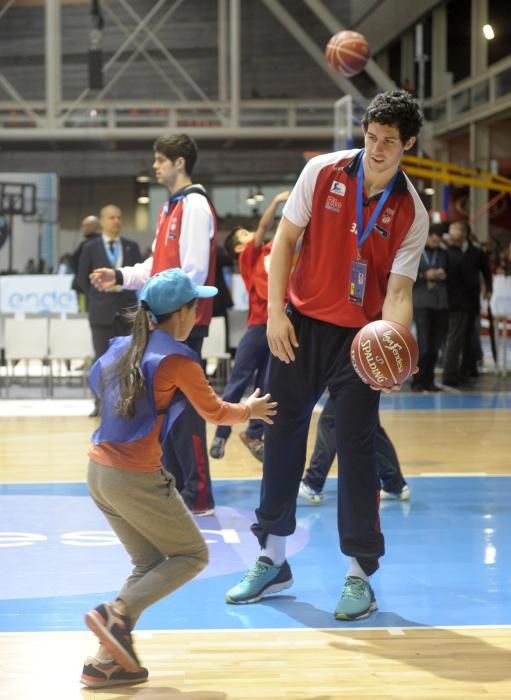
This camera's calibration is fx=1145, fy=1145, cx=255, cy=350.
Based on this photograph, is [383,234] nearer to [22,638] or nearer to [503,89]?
[22,638]

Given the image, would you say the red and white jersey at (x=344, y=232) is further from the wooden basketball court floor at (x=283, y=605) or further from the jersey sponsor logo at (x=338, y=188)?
the wooden basketball court floor at (x=283, y=605)

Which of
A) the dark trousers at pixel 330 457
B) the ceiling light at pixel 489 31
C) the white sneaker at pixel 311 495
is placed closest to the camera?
the dark trousers at pixel 330 457

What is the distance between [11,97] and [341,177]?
20467 millimetres

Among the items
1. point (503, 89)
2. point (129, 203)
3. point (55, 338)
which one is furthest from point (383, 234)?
point (129, 203)

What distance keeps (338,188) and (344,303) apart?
41cm

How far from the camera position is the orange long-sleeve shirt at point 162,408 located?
3381 mm

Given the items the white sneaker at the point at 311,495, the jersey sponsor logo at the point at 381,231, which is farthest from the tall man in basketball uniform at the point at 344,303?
the white sneaker at the point at 311,495

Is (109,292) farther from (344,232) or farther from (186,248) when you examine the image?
(344,232)

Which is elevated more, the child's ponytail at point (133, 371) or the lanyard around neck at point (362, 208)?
the lanyard around neck at point (362, 208)

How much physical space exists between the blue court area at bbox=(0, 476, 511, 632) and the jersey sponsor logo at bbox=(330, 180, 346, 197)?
4.91 ft

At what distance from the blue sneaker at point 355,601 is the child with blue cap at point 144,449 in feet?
2.50

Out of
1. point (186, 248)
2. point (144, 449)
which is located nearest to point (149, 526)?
point (144, 449)

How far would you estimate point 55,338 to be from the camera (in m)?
11.8

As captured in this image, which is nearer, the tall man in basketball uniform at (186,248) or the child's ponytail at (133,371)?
the child's ponytail at (133,371)
